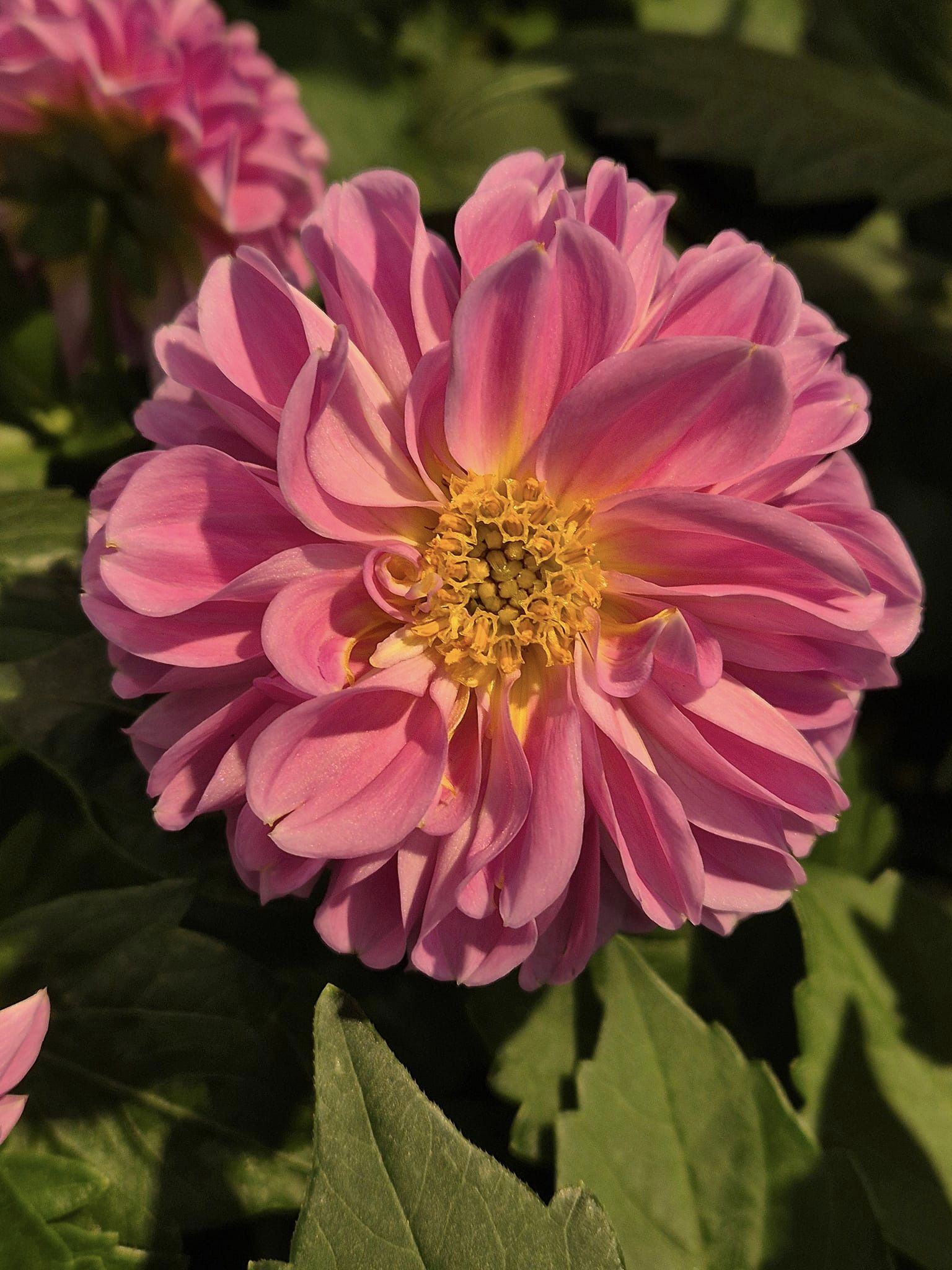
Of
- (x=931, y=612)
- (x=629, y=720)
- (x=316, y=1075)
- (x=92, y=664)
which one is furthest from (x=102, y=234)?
(x=931, y=612)

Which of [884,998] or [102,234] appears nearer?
[884,998]

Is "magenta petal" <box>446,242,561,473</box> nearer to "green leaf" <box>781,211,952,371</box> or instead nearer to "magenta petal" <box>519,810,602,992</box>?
"magenta petal" <box>519,810,602,992</box>

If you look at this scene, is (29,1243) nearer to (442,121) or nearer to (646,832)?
(646,832)

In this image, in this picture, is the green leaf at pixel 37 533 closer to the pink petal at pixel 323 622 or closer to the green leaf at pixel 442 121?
the pink petal at pixel 323 622

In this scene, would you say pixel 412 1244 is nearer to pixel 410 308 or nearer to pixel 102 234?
pixel 410 308

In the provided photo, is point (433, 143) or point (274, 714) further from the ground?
point (433, 143)

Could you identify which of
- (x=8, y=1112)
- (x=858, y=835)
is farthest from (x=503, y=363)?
(x=858, y=835)

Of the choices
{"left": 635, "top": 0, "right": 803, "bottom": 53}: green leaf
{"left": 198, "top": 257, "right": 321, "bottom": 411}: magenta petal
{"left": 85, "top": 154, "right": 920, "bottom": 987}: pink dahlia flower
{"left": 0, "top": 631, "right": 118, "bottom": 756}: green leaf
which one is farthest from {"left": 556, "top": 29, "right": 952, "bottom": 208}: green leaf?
{"left": 0, "top": 631, "right": 118, "bottom": 756}: green leaf
